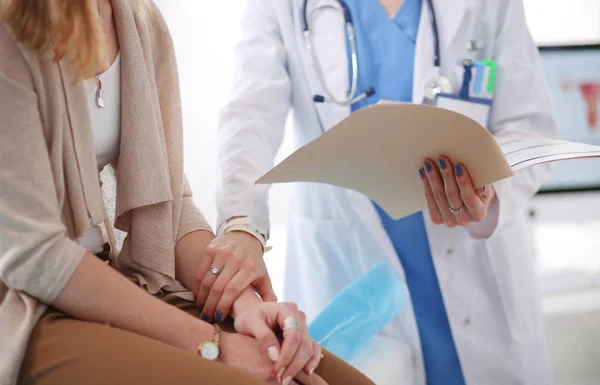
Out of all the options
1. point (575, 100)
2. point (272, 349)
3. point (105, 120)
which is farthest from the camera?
point (575, 100)

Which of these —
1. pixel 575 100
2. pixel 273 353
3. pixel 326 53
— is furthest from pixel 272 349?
pixel 575 100

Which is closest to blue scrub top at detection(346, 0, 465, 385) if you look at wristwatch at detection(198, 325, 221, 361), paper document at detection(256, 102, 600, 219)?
paper document at detection(256, 102, 600, 219)

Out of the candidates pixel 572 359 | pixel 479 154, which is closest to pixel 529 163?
pixel 479 154

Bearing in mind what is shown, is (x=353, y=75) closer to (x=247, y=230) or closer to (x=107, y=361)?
(x=247, y=230)

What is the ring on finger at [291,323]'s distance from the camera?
2.53 feet

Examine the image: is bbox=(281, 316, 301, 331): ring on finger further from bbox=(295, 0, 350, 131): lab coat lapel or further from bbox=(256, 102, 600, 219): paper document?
bbox=(295, 0, 350, 131): lab coat lapel

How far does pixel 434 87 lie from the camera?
127 cm

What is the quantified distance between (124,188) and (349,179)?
0.36m

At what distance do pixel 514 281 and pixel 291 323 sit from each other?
2.37 feet

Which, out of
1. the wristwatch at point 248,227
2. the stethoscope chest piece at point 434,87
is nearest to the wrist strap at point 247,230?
the wristwatch at point 248,227

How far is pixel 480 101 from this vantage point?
128cm

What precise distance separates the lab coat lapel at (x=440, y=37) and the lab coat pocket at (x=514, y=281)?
1.24ft

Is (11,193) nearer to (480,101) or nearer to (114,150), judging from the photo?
(114,150)

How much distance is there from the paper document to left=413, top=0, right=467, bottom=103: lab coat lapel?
0.34 meters
